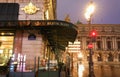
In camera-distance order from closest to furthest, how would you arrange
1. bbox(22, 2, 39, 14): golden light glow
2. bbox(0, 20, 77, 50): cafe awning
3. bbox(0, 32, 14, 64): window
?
bbox(0, 20, 77, 50): cafe awning → bbox(0, 32, 14, 64): window → bbox(22, 2, 39, 14): golden light glow

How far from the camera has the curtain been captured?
18.8 m

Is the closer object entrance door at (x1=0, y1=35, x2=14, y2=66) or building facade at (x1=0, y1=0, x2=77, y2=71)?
building facade at (x1=0, y1=0, x2=77, y2=71)

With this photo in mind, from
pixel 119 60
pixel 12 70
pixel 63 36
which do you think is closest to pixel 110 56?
pixel 119 60

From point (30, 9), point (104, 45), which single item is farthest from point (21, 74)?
point (104, 45)

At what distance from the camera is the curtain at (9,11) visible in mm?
18781

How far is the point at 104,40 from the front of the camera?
76.1 meters

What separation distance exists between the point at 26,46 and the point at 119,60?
5964cm

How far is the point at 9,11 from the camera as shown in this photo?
19.1 meters

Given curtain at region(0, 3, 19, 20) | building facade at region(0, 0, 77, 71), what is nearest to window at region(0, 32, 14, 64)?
building facade at region(0, 0, 77, 71)

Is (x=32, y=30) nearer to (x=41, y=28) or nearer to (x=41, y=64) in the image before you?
(x=41, y=28)

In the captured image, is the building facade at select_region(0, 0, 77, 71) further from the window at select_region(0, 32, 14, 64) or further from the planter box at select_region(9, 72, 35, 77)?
the planter box at select_region(9, 72, 35, 77)

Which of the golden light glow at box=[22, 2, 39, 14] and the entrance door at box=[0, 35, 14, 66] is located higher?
the golden light glow at box=[22, 2, 39, 14]

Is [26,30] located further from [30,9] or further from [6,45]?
[6,45]

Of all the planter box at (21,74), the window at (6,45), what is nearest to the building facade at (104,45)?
the window at (6,45)
